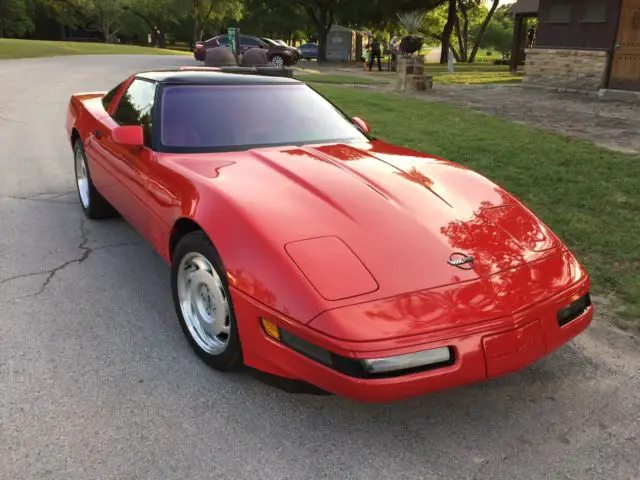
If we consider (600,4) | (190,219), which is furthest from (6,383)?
(600,4)

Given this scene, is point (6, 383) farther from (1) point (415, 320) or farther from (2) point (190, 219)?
(1) point (415, 320)

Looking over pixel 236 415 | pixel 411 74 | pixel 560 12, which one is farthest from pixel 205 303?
pixel 560 12

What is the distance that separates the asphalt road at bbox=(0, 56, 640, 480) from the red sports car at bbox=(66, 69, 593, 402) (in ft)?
0.92

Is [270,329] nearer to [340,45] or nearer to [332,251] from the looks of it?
[332,251]

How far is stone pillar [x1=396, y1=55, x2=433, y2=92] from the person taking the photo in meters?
16.5

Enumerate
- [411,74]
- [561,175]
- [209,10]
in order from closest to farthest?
1. [561,175]
2. [411,74]
3. [209,10]

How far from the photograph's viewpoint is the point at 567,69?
1739 cm

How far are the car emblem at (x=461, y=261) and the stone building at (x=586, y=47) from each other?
51.3 ft

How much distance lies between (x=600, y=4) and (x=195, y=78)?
51.7 feet

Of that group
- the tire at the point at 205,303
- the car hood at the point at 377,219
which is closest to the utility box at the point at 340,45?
the car hood at the point at 377,219

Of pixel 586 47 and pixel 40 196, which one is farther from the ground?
pixel 586 47

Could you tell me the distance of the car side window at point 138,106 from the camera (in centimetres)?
392

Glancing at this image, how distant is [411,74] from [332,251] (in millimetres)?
14995

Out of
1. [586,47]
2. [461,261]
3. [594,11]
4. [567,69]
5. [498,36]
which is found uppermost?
[498,36]
